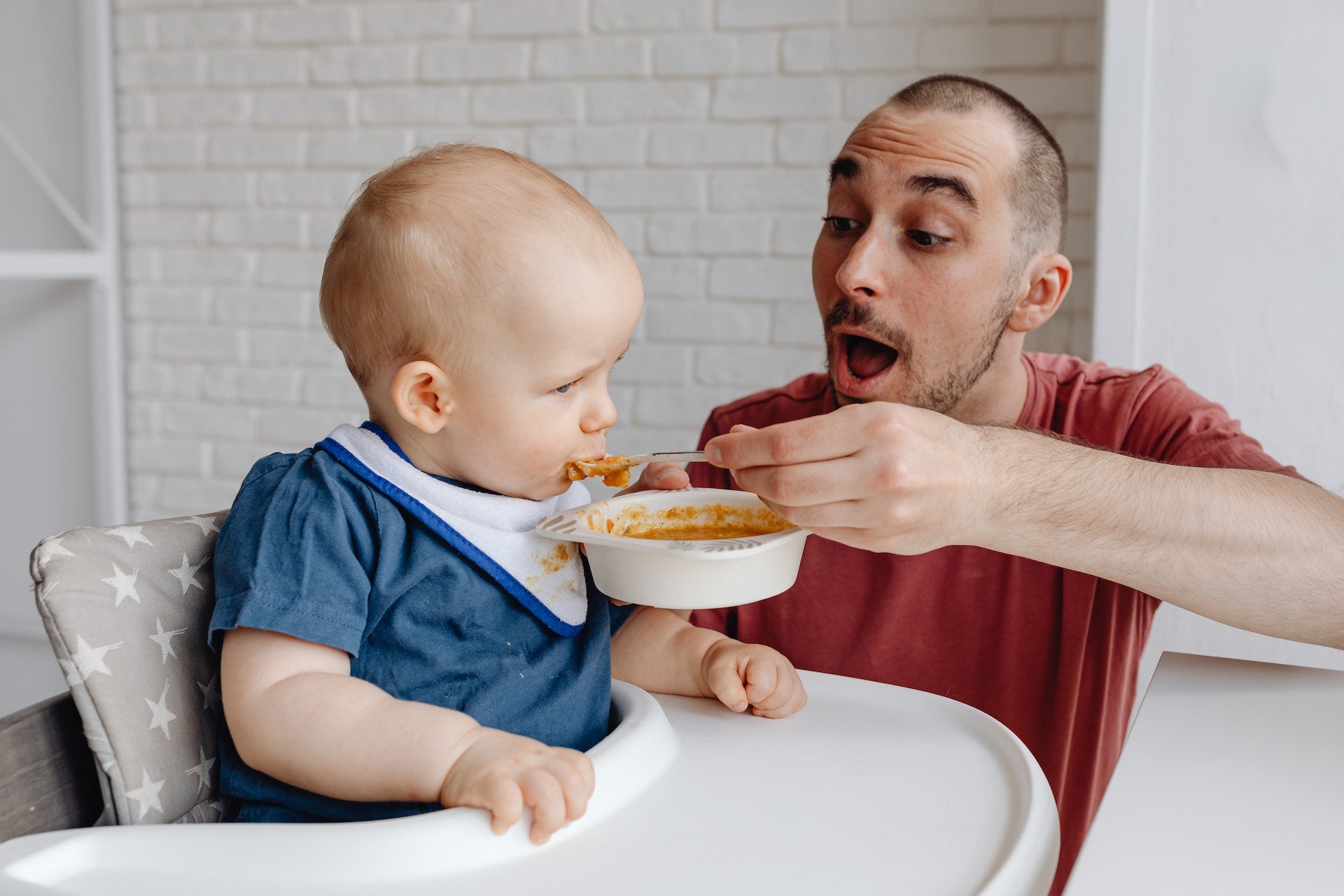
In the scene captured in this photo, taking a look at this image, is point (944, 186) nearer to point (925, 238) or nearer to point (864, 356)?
point (925, 238)

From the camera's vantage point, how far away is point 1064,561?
3.64 feet

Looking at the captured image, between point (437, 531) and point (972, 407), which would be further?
point (972, 407)

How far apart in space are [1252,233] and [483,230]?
1450 millimetres

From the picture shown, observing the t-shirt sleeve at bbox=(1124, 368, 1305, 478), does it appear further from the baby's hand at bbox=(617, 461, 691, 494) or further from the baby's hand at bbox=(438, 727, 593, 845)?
the baby's hand at bbox=(438, 727, 593, 845)

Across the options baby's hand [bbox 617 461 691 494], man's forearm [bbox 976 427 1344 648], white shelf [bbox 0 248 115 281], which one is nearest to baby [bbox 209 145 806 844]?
baby's hand [bbox 617 461 691 494]

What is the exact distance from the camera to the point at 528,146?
276cm

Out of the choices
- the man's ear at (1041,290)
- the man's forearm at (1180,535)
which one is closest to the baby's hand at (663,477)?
the man's forearm at (1180,535)

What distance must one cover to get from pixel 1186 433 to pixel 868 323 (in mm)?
430

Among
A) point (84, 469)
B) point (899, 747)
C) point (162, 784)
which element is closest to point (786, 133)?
point (899, 747)

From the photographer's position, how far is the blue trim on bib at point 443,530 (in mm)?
957

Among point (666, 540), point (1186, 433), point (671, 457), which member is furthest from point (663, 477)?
point (1186, 433)

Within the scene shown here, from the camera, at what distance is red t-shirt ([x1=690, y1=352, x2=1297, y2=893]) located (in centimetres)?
142

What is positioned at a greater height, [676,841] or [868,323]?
[868,323]

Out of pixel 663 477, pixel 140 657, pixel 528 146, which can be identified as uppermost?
pixel 528 146
